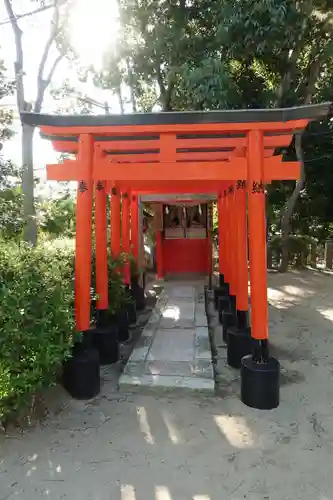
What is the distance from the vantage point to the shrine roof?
11.5 feet

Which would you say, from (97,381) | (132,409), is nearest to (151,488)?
(132,409)

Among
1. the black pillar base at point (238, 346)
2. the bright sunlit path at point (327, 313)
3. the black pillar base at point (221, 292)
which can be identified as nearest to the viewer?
the black pillar base at point (238, 346)

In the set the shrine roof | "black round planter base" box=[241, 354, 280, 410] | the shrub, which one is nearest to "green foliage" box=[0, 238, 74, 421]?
the shrub

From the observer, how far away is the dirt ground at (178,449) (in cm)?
261

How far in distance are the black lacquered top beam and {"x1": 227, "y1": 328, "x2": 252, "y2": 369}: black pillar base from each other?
2579 millimetres

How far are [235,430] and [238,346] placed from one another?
4.79 feet

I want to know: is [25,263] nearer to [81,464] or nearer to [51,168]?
[51,168]

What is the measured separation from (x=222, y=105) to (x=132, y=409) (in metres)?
6.53

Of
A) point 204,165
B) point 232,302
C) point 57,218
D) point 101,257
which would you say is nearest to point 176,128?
point 204,165

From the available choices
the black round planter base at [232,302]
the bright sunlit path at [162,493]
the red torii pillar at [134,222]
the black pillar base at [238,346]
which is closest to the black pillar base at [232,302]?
the black round planter base at [232,302]

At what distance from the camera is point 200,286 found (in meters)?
9.82

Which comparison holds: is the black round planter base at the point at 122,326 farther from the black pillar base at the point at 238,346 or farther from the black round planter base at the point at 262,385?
the black round planter base at the point at 262,385

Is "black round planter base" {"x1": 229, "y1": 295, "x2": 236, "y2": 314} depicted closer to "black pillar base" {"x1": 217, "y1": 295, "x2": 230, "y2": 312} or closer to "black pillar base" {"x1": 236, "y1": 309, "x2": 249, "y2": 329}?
"black pillar base" {"x1": 217, "y1": 295, "x2": 230, "y2": 312}

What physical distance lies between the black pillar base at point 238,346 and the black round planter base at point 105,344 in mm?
1525
